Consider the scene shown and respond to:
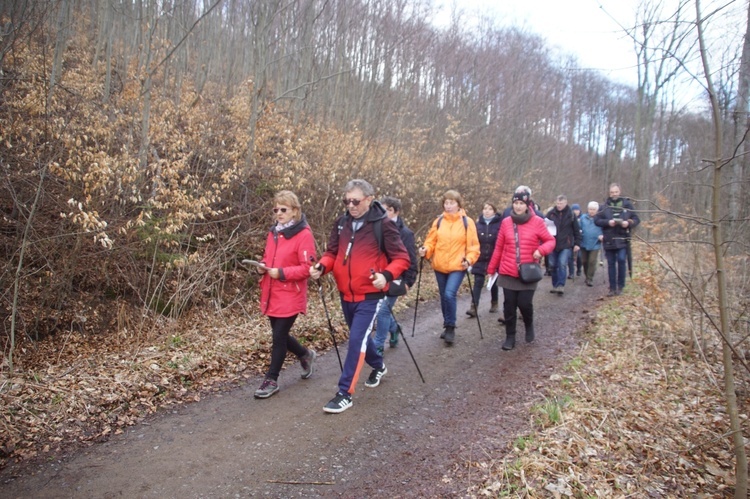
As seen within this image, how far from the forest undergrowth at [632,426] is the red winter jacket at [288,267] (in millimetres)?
2355

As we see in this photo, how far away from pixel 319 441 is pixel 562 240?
29.9 feet

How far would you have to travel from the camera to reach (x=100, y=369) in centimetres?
567

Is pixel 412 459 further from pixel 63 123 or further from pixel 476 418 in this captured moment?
pixel 63 123

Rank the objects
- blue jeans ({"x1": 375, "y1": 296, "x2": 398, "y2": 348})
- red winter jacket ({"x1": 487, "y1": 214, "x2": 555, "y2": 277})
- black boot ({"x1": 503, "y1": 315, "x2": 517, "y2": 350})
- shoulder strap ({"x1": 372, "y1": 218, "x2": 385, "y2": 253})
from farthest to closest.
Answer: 1. black boot ({"x1": 503, "y1": 315, "x2": 517, "y2": 350})
2. red winter jacket ({"x1": 487, "y1": 214, "x2": 555, "y2": 277})
3. blue jeans ({"x1": 375, "y1": 296, "x2": 398, "y2": 348})
4. shoulder strap ({"x1": 372, "y1": 218, "x2": 385, "y2": 253})

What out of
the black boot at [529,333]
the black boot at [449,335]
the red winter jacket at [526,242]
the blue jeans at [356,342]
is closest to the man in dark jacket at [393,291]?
the blue jeans at [356,342]

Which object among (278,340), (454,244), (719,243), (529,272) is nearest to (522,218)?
(529,272)

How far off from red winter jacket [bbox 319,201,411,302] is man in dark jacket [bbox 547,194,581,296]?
25.5 ft

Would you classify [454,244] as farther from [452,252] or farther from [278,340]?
[278,340]

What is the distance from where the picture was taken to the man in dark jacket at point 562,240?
38.3 ft

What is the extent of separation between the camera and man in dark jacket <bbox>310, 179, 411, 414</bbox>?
4.93m

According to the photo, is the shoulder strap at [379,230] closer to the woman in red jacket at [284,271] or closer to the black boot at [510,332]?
the woman in red jacket at [284,271]

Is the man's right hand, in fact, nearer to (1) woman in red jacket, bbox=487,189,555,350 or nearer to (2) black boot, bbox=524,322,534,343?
(1) woman in red jacket, bbox=487,189,555,350

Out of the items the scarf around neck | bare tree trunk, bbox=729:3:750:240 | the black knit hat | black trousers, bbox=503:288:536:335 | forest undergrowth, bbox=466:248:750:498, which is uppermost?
bare tree trunk, bbox=729:3:750:240

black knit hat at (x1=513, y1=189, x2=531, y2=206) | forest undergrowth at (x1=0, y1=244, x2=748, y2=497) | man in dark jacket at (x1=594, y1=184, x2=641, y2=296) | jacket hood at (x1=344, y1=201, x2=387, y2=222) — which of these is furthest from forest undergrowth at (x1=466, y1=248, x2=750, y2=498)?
man in dark jacket at (x1=594, y1=184, x2=641, y2=296)
